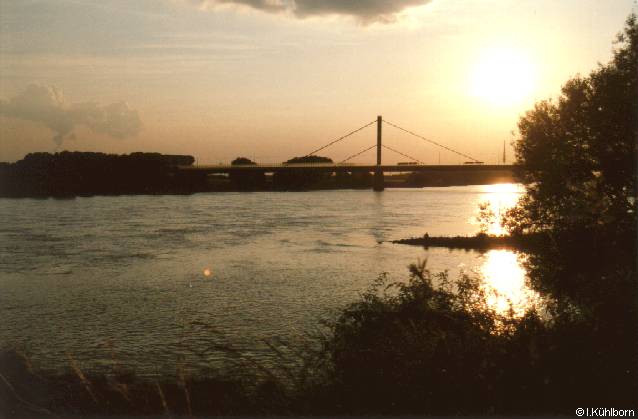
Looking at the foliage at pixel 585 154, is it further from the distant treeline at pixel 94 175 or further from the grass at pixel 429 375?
the distant treeline at pixel 94 175

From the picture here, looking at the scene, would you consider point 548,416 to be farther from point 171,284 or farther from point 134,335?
point 171,284

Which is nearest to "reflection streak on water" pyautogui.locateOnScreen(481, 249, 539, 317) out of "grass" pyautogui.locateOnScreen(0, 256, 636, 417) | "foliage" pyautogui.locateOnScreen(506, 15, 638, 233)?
"foliage" pyautogui.locateOnScreen(506, 15, 638, 233)

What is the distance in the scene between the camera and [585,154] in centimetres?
2206

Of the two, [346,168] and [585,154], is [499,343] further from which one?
[346,168]

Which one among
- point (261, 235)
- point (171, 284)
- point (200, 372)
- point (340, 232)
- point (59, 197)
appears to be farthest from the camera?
point (59, 197)

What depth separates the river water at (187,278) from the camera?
1752 cm

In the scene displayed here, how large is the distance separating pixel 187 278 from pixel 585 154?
59.7ft

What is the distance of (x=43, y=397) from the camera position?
12.3m

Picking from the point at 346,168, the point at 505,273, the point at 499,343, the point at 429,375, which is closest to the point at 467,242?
the point at 505,273

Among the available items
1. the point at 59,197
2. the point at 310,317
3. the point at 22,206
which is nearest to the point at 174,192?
the point at 59,197

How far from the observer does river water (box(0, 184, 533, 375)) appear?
17.5 m

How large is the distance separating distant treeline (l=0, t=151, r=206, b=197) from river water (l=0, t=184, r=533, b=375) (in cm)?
4116

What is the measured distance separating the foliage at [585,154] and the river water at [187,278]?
2.62m

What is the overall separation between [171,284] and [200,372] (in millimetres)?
14694
